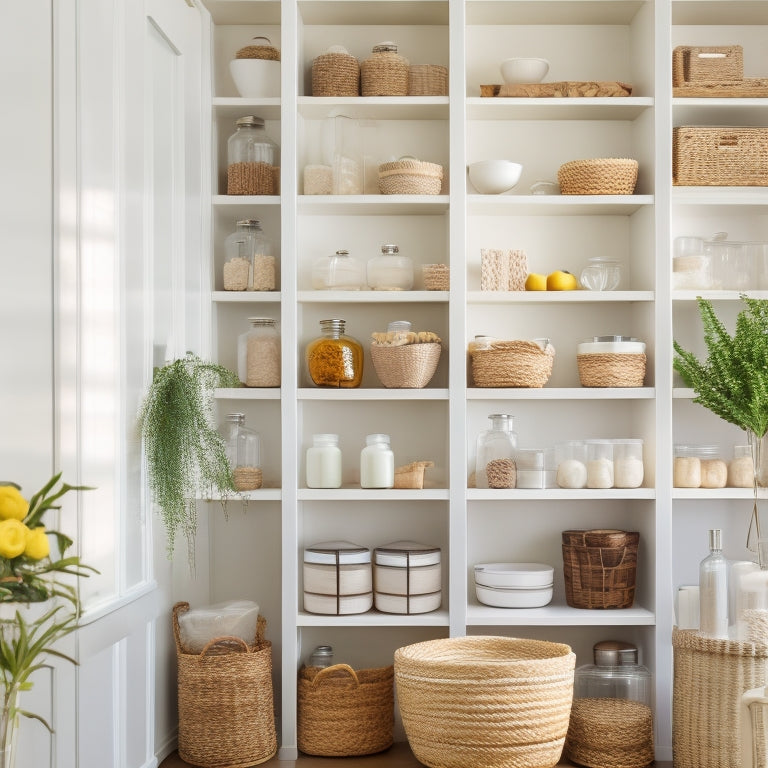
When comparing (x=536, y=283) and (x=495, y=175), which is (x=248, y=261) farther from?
(x=536, y=283)

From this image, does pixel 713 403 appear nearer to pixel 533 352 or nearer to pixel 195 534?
pixel 533 352

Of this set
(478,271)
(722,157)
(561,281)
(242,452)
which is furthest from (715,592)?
(242,452)

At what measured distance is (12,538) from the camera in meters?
1.57

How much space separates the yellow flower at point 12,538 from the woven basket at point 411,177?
2122mm

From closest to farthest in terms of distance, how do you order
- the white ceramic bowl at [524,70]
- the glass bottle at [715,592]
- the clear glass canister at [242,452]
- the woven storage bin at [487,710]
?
the woven storage bin at [487,710] < the glass bottle at [715,592] < the clear glass canister at [242,452] < the white ceramic bowl at [524,70]

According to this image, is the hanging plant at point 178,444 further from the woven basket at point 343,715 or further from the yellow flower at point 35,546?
the yellow flower at point 35,546

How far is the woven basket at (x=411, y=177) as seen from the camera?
3.36 metres

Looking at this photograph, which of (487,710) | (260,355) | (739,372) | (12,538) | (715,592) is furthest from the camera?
(260,355)

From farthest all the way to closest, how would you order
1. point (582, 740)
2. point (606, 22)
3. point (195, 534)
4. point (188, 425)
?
point (606, 22), point (195, 534), point (582, 740), point (188, 425)

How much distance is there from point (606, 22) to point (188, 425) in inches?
87.7

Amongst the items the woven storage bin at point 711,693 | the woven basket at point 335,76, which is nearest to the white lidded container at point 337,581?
the woven storage bin at point 711,693

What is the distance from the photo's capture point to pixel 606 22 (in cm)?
361

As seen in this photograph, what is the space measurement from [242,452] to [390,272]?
0.84 m

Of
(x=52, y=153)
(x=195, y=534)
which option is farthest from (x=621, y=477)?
(x=52, y=153)
